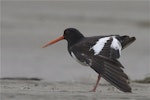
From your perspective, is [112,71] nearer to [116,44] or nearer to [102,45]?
[102,45]

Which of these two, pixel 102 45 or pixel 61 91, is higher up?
pixel 102 45

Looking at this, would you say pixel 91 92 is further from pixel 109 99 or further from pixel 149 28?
pixel 149 28

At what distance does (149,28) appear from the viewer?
24406mm

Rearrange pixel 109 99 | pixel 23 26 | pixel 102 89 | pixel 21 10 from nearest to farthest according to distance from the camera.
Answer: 1. pixel 109 99
2. pixel 102 89
3. pixel 23 26
4. pixel 21 10

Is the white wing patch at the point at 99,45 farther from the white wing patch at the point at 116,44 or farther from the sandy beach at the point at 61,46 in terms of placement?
the sandy beach at the point at 61,46

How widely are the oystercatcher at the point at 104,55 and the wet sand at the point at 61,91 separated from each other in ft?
0.79

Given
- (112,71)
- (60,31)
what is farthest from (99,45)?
(60,31)

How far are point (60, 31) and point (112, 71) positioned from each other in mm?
12682

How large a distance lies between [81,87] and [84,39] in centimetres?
75

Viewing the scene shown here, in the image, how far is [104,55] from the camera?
403 inches

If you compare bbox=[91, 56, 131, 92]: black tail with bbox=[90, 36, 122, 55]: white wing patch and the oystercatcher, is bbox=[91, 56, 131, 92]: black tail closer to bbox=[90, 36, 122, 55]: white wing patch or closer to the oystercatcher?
the oystercatcher

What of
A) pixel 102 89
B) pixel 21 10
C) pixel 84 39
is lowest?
pixel 21 10

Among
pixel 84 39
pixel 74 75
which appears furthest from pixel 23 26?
pixel 84 39

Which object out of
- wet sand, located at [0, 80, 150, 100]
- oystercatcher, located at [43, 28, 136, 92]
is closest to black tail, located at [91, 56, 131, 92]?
oystercatcher, located at [43, 28, 136, 92]
